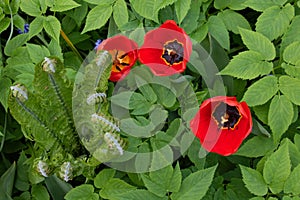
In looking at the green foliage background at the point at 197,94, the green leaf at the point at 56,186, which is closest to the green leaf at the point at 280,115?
the green foliage background at the point at 197,94

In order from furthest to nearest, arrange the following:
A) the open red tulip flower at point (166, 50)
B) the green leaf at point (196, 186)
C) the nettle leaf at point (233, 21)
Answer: the nettle leaf at point (233, 21)
the open red tulip flower at point (166, 50)
the green leaf at point (196, 186)

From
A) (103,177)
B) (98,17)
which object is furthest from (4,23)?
(103,177)

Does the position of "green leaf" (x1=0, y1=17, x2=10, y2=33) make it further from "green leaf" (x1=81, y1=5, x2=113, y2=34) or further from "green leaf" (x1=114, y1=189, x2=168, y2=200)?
"green leaf" (x1=114, y1=189, x2=168, y2=200)

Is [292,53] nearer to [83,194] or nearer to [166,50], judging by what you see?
[166,50]

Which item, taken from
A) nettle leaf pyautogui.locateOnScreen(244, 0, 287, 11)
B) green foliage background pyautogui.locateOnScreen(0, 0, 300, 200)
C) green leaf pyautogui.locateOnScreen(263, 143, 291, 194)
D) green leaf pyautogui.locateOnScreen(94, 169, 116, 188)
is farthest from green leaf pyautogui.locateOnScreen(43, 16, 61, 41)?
green leaf pyautogui.locateOnScreen(263, 143, 291, 194)

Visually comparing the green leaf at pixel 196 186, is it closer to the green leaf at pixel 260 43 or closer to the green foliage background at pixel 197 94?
the green foliage background at pixel 197 94
